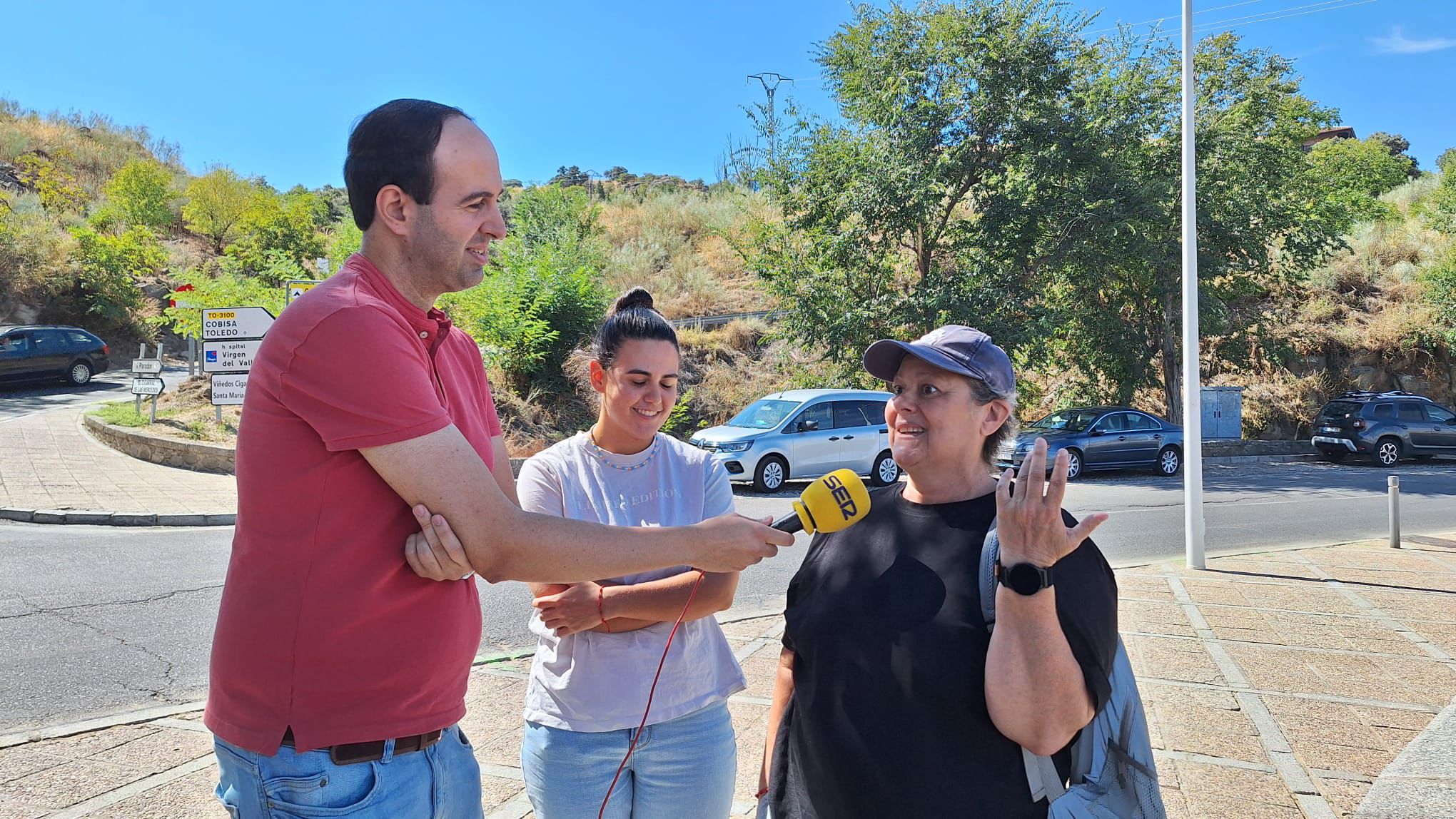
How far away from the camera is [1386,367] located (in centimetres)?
2923

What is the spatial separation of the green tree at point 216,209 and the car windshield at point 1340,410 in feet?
132

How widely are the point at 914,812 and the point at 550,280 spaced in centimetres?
1929

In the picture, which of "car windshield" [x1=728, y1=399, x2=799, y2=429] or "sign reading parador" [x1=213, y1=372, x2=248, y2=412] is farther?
"car windshield" [x1=728, y1=399, x2=799, y2=429]

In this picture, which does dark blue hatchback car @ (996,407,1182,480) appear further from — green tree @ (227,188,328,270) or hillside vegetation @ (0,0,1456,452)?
green tree @ (227,188,328,270)

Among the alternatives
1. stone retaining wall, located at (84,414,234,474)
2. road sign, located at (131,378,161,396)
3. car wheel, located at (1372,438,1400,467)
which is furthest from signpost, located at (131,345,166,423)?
car wheel, located at (1372,438,1400,467)

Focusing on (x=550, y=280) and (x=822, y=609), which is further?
(x=550, y=280)

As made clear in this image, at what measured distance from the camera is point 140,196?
40.7 meters

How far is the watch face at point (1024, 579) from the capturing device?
1.93 metres

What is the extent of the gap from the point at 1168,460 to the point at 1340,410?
20.9 feet

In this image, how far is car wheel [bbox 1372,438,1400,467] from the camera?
23609 mm

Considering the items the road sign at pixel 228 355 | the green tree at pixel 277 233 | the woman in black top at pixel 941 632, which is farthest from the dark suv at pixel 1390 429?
the green tree at pixel 277 233

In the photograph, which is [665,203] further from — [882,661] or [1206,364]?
[882,661]

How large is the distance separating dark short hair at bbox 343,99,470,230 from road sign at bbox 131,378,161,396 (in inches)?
723

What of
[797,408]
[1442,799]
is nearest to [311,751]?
[1442,799]
